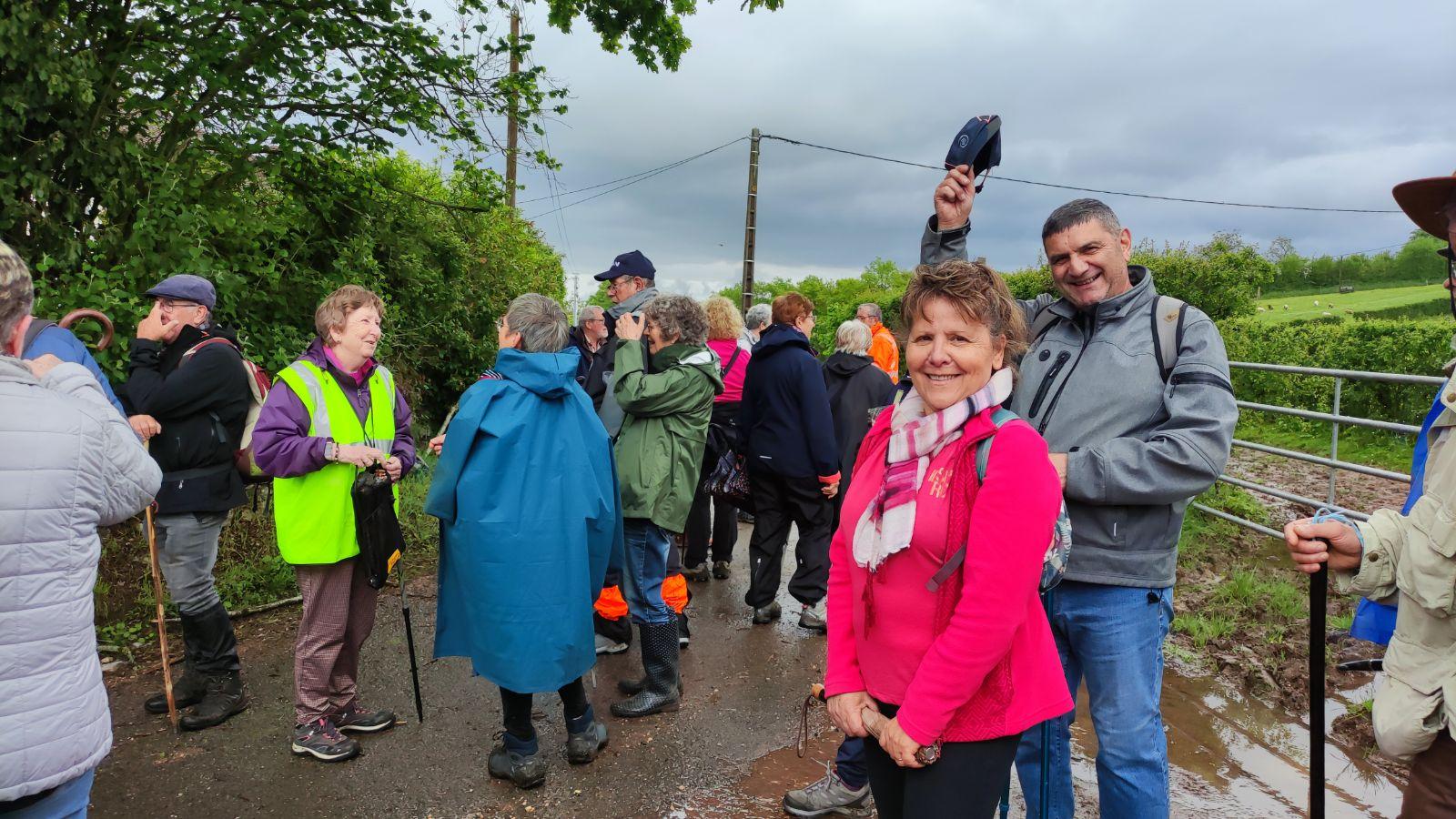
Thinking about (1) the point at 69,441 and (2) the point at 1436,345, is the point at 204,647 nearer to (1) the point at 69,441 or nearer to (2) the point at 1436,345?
(1) the point at 69,441

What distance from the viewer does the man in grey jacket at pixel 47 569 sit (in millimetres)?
1732

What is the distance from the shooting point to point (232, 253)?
5902 millimetres

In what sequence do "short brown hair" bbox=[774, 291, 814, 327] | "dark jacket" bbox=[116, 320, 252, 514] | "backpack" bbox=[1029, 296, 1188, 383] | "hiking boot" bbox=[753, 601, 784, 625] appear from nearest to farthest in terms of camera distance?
"backpack" bbox=[1029, 296, 1188, 383]
"dark jacket" bbox=[116, 320, 252, 514]
"hiking boot" bbox=[753, 601, 784, 625]
"short brown hair" bbox=[774, 291, 814, 327]

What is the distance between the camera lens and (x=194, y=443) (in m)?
3.75

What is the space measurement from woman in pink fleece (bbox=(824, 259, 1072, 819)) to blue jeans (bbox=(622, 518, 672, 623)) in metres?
2.24

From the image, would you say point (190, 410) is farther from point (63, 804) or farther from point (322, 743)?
point (63, 804)

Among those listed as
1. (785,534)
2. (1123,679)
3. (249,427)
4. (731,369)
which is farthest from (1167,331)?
(249,427)

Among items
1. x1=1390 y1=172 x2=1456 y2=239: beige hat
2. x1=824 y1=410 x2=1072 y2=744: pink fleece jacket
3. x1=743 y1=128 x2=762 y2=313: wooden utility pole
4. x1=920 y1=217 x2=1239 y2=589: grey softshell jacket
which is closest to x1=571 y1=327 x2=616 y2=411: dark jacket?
x1=920 y1=217 x2=1239 y2=589: grey softshell jacket

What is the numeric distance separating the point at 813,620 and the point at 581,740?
205 cm

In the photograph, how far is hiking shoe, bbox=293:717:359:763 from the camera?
11.5 feet

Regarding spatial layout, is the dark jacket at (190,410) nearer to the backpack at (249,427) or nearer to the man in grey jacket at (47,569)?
the backpack at (249,427)

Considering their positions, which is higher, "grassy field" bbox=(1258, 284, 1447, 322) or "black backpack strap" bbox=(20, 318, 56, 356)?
"grassy field" bbox=(1258, 284, 1447, 322)

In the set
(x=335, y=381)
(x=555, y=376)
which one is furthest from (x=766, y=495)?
(x=335, y=381)

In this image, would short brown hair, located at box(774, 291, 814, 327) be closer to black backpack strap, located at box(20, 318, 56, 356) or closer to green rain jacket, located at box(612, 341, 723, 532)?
green rain jacket, located at box(612, 341, 723, 532)
